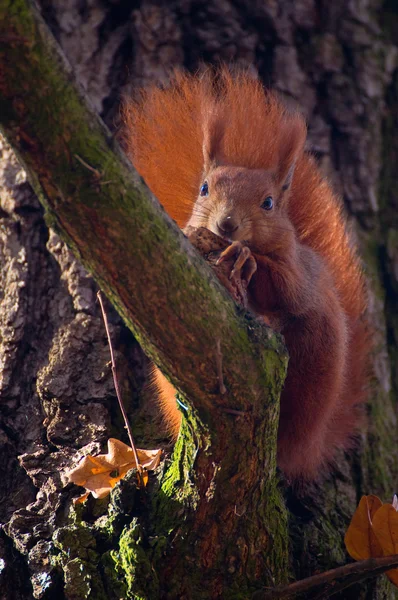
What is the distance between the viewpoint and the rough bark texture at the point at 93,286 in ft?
4.74

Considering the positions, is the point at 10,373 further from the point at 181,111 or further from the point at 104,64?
the point at 104,64

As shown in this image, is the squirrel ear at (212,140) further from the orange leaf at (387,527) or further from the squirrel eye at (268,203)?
the orange leaf at (387,527)

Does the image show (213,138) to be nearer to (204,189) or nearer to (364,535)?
(204,189)

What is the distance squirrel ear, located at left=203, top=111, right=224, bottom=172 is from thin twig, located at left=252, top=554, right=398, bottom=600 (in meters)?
0.94

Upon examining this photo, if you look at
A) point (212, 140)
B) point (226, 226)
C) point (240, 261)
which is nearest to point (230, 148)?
point (212, 140)

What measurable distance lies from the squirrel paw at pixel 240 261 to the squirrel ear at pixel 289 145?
0.37m

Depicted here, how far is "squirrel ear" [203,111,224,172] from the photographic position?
1.66 meters

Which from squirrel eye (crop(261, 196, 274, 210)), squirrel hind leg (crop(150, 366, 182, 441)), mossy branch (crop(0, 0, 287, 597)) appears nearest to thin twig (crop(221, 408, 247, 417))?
mossy branch (crop(0, 0, 287, 597))

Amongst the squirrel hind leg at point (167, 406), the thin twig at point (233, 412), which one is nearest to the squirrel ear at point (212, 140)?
the squirrel hind leg at point (167, 406)

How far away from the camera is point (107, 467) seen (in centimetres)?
139

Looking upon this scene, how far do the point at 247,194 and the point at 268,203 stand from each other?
0.06 meters

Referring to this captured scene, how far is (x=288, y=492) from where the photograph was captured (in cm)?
162

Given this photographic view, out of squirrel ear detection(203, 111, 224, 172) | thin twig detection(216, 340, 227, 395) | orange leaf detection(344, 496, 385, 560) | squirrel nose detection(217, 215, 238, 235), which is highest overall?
squirrel ear detection(203, 111, 224, 172)

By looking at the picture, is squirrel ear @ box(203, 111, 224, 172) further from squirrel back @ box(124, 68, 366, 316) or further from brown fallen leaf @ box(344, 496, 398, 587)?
brown fallen leaf @ box(344, 496, 398, 587)
